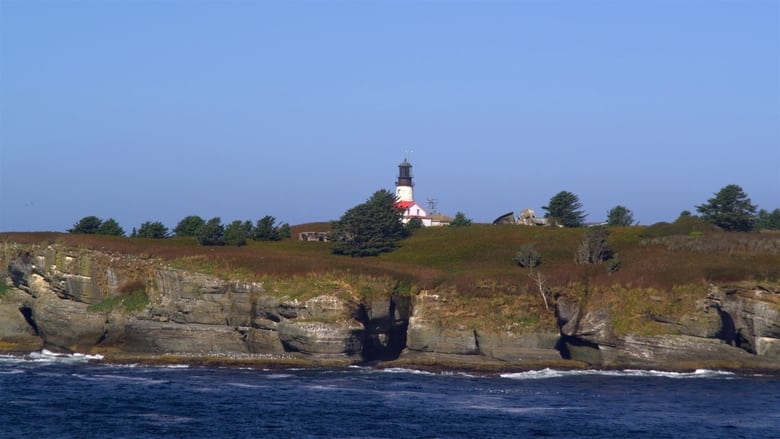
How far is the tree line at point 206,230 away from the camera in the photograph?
76.6 m

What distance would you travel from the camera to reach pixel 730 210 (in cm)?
7938

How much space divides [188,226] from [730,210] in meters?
45.2

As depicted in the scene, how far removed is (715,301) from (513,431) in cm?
2268

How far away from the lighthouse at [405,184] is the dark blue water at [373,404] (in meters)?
62.3

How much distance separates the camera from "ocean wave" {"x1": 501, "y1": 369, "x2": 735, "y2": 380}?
5231 centimetres

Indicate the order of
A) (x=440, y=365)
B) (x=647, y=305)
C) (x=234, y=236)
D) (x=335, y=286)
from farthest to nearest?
(x=234, y=236)
(x=335, y=286)
(x=647, y=305)
(x=440, y=365)

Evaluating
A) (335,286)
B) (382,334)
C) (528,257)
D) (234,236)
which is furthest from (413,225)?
(335,286)

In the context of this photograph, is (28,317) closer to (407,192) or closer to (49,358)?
(49,358)

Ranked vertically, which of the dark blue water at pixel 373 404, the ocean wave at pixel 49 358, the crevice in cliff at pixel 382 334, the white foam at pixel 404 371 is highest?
the crevice in cliff at pixel 382 334

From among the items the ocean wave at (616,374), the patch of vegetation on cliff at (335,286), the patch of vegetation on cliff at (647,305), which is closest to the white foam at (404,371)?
the ocean wave at (616,374)

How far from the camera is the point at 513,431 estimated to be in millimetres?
38156

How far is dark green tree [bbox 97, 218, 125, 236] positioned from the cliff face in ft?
56.0

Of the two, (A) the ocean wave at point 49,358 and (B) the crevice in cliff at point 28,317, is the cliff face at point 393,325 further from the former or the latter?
(B) the crevice in cliff at point 28,317

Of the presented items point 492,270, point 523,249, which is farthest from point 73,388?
point 523,249
